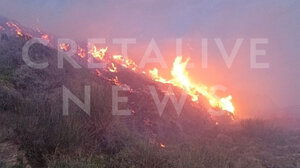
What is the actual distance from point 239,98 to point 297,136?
2435cm

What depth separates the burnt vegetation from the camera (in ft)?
25.1

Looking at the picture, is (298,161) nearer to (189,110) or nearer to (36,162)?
(189,110)

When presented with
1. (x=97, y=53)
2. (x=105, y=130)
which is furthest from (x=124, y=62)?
(x=105, y=130)

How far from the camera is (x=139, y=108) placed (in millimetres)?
15984

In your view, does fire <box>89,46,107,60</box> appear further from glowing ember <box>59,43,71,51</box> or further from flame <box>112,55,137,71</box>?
glowing ember <box>59,43,71,51</box>

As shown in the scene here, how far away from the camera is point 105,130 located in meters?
10.1

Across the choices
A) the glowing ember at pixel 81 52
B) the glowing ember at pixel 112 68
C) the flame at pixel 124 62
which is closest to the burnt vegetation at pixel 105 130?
the glowing ember at pixel 112 68

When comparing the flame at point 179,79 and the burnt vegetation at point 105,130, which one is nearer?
the burnt vegetation at point 105,130

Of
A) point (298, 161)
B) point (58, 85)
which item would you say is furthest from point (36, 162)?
point (298, 161)

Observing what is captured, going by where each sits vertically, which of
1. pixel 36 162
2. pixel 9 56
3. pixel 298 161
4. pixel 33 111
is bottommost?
pixel 298 161

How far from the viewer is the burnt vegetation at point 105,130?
7656mm

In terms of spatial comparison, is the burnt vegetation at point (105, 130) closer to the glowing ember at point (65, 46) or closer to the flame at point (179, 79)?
the flame at point (179, 79)

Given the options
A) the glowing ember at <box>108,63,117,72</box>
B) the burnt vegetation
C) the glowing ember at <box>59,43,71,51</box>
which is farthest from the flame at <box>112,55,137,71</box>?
the burnt vegetation

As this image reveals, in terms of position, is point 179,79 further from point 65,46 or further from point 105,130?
point 105,130
